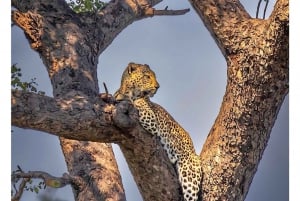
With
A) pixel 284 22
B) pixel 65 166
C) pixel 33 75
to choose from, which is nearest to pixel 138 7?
pixel 33 75

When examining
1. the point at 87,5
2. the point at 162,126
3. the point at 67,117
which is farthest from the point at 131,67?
the point at 87,5

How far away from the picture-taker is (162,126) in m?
3.15

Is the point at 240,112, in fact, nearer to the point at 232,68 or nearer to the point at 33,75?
the point at 232,68

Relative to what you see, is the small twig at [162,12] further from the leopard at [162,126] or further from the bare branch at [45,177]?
the bare branch at [45,177]

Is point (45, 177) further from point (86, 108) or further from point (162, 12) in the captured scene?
point (162, 12)

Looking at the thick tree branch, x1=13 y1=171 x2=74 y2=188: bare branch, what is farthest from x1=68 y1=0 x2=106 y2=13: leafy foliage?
the thick tree branch

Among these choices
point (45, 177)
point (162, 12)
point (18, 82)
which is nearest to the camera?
point (45, 177)

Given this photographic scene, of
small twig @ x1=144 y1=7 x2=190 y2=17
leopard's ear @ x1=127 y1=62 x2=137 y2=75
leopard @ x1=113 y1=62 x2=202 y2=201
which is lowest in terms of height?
leopard @ x1=113 y1=62 x2=202 y2=201

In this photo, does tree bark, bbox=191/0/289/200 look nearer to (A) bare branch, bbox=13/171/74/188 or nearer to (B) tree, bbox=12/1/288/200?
(B) tree, bbox=12/1/288/200

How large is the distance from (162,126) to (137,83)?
1.12 feet

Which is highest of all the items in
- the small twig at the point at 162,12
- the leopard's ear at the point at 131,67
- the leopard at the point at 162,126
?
the small twig at the point at 162,12

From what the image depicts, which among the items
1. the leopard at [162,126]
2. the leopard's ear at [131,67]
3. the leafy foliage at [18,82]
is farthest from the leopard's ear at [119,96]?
the leafy foliage at [18,82]

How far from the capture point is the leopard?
303cm

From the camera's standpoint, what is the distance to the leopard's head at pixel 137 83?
3.40 metres
